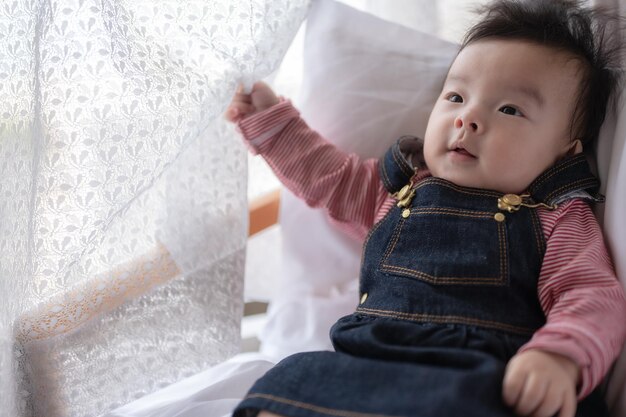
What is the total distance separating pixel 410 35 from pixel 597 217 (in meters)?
0.42

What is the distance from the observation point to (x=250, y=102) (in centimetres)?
101

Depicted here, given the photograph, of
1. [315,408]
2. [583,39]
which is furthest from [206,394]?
[583,39]

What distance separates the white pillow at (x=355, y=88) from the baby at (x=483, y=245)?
0.08 meters

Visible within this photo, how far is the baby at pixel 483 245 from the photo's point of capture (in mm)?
704

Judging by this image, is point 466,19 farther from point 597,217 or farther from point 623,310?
point 623,310

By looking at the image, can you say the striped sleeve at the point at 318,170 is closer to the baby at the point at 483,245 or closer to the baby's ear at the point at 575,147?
the baby at the point at 483,245

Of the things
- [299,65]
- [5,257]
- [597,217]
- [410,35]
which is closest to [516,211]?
[597,217]

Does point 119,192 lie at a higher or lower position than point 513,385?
higher

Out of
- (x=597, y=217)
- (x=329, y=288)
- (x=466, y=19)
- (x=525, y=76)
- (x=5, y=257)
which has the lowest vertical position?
(x=329, y=288)

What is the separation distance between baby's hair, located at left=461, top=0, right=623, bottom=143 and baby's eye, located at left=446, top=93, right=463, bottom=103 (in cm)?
10

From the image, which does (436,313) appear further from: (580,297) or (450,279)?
(580,297)

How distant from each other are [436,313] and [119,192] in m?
0.43

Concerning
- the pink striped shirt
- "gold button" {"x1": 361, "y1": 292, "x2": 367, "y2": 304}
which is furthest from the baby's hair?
"gold button" {"x1": 361, "y1": 292, "x2": 367, "y2": 304}

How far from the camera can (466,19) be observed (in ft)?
3.62
